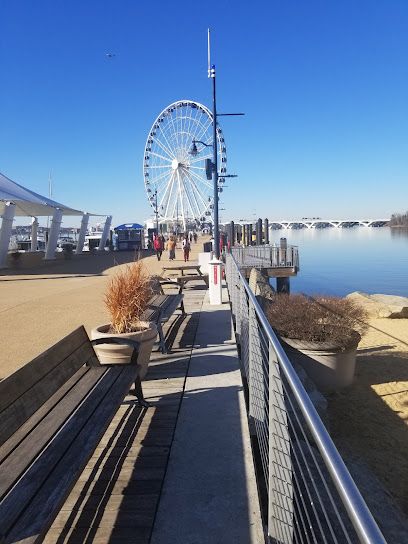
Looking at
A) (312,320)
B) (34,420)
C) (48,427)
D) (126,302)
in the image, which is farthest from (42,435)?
(312,320)

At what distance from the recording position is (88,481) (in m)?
2.75

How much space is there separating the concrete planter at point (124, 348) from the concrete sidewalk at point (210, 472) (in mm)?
549

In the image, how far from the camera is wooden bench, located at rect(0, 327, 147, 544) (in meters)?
1.76

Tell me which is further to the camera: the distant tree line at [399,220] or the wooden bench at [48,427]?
the distant tree line at [399,220]

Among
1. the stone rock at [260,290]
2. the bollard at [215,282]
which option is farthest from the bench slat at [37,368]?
the stone rock at [260,290]

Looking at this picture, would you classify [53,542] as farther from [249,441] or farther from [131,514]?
[249,441]

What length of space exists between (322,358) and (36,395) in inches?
201

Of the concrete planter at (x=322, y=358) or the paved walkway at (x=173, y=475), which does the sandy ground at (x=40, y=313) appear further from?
the concrete planter at (x=322, y=358)

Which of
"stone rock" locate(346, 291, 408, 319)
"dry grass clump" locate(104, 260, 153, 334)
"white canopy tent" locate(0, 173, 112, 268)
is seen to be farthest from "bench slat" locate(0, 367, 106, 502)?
"white canopy tent" locate(0, 173, 112, 268)

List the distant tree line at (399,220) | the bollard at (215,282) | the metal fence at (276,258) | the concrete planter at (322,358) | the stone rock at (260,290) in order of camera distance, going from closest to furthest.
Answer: the concrete planter at (322,358), the bollard at (215,282), the stone rock at (260,290), the metal fence at (276,258), the distant tree line at (399,220)

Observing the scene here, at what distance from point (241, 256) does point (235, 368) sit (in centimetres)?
1603

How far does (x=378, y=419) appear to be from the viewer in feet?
21.0

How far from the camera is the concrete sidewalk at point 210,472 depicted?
225 cm

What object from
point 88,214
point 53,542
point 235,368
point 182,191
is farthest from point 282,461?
point 182,191
